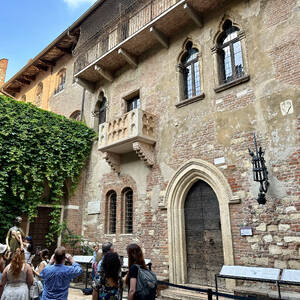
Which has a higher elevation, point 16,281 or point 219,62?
point 219,62

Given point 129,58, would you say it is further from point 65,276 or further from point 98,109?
point 65,276

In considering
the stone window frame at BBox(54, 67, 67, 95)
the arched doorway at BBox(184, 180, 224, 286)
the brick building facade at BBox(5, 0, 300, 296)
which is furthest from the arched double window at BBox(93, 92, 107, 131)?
the arched doorway at BBox(184, 180, 224, 286)

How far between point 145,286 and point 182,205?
17.9 feet

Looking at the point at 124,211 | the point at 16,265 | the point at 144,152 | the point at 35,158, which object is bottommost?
the point at 16,265

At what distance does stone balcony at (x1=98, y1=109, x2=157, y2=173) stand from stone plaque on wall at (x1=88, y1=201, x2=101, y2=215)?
6.18ft

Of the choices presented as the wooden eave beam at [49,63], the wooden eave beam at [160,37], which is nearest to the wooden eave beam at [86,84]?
the wooden eave beam at [160,37]

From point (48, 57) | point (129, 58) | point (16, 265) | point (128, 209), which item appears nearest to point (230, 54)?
point (129, 58)

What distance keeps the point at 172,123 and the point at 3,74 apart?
1904 centimetres

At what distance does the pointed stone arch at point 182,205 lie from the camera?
758 cm

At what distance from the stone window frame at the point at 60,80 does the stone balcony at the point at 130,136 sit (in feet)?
25.7

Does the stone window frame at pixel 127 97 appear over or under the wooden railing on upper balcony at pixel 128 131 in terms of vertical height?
over

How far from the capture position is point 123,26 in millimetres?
11664

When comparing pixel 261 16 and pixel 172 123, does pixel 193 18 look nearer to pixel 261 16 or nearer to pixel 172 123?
pixel 261 16

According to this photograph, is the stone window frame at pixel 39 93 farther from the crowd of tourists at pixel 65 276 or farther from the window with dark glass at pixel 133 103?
the crowd of tourists at pixel 65 276
